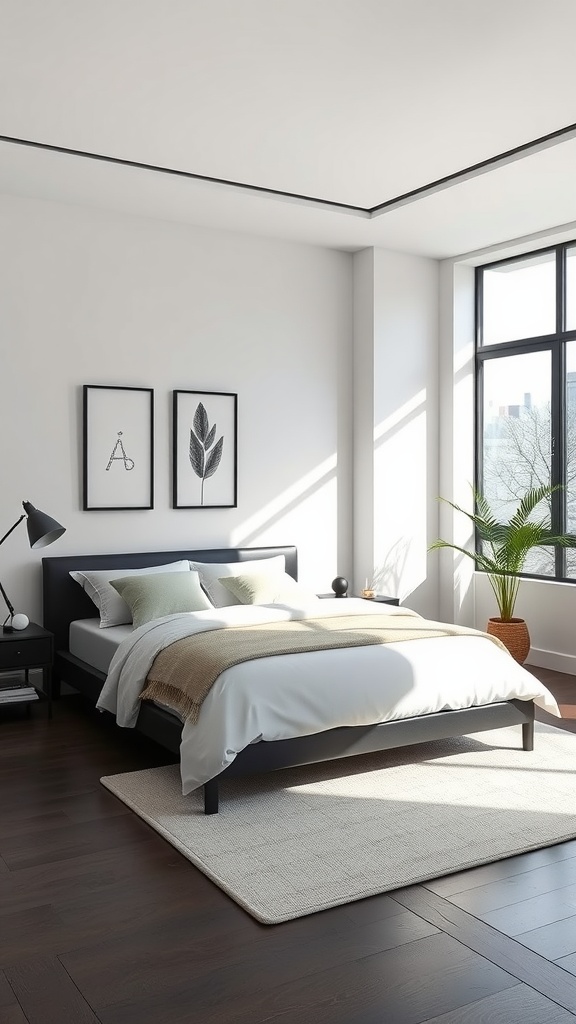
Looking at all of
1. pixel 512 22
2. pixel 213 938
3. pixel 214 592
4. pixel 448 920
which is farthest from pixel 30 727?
pixel 512 22

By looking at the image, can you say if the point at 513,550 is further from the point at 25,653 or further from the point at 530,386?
the point at 25,653

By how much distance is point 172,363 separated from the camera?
588 cm

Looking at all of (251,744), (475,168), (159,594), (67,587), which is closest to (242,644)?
(251,744)

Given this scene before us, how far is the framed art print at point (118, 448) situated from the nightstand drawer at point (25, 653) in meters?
1.01

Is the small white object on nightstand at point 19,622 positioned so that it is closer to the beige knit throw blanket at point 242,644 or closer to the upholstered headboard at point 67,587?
the upholstered headboard at point 67,587

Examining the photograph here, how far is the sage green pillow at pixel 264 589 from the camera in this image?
538 cm

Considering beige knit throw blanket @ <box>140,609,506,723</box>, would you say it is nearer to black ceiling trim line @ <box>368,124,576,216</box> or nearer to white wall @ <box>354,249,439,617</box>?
white wall @ <box>354,249,439,617</box>

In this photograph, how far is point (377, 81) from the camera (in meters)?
3.87

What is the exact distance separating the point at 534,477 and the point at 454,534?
76 cm

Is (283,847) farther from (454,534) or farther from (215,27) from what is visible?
(454,534)

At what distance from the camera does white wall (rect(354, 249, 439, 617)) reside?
21.4 feet

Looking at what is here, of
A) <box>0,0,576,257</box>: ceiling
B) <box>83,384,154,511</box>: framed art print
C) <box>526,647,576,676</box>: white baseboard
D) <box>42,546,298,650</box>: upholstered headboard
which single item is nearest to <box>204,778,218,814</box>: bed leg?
<box>42,546,298,650</box>: upholstered headboard

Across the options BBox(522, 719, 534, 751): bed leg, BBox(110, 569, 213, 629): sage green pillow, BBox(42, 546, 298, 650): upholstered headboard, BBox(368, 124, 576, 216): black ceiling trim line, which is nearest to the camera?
BBox(522, 719, 534, 751): bed leg

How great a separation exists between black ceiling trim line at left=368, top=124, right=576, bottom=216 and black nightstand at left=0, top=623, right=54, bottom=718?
3.29 m
